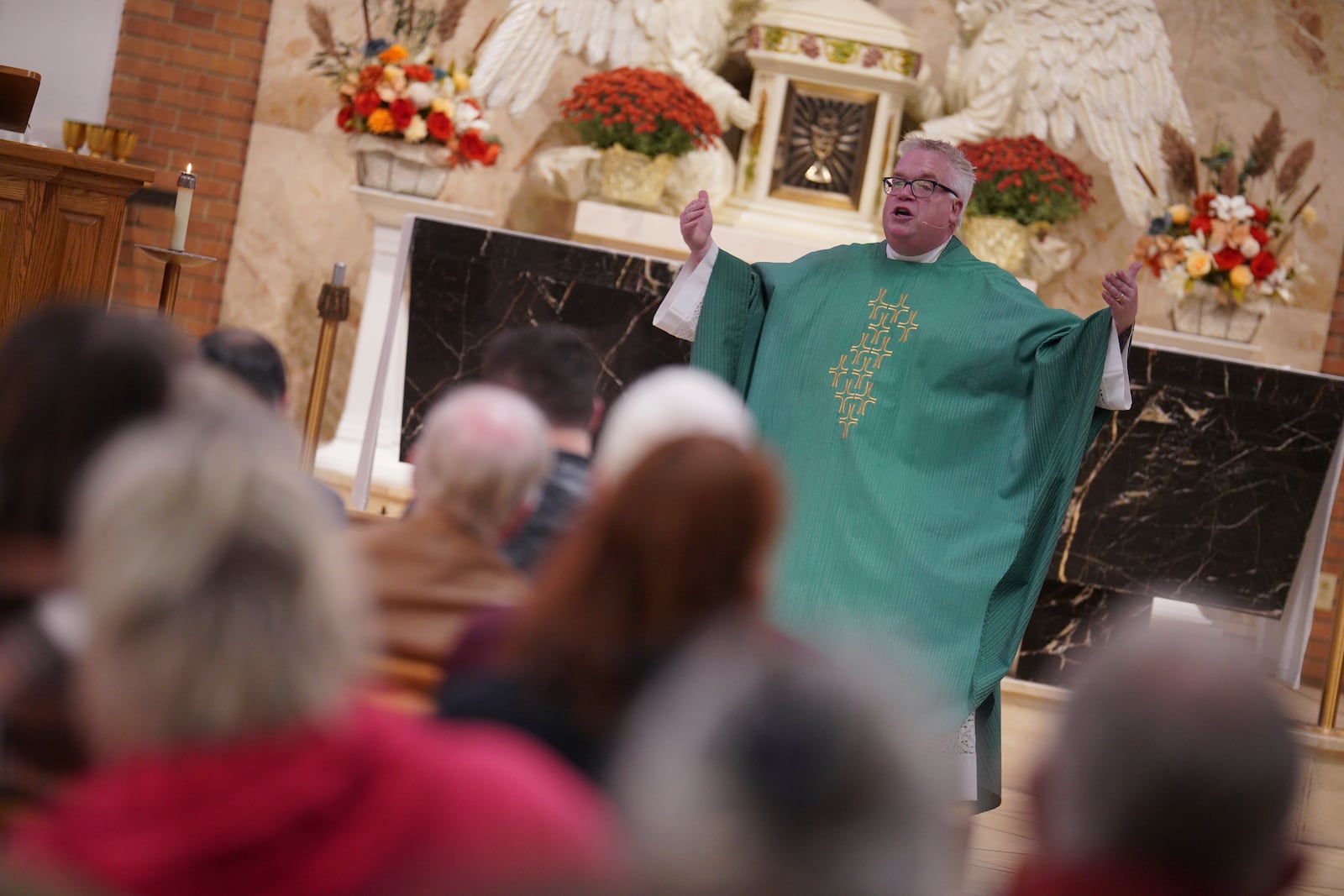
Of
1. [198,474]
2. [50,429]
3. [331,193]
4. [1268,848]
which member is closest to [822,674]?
[1268,848]

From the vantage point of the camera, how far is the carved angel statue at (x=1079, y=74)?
6.47 meters

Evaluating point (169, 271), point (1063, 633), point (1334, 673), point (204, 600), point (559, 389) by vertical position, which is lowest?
point (1063, 633)

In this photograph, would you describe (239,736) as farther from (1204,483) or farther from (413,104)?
(413,104)

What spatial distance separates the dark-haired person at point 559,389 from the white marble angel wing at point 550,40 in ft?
12.4

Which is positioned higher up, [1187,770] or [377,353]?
[377,353]

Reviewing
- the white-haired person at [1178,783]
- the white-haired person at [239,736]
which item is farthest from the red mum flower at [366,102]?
the white-haired person at [1178,783]

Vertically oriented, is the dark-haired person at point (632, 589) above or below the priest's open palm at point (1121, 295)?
below

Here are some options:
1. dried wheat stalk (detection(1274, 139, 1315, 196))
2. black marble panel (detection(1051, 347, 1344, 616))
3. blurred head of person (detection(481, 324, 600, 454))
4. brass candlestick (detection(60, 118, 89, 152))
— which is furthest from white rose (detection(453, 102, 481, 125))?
dried wheat stalk (detection(1274, 139, 1315, 196))

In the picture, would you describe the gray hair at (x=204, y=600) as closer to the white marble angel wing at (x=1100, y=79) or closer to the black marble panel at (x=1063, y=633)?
the black marble panel at (x=1063, y=633)

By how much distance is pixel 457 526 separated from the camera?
209 centimetres

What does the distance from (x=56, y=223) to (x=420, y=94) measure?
4.71 feet

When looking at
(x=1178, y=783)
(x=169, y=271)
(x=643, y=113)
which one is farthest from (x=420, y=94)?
(x=1178, y=783)

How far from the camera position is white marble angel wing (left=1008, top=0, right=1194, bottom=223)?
6.48 m

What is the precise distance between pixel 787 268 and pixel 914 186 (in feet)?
1.44
